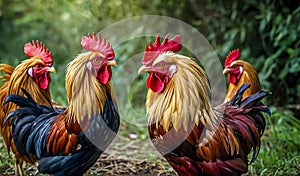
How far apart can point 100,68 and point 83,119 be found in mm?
378

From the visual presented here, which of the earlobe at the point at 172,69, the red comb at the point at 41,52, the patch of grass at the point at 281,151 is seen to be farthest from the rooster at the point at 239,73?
the red comb at the point at 41,52

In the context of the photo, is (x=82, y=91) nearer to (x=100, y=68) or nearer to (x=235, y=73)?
(x=100, y=68)

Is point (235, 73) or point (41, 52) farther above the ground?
point (41, 52)

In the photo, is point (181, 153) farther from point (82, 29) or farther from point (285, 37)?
point (82, 29)

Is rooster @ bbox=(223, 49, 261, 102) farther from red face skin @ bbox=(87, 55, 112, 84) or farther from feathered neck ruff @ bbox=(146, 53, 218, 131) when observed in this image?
red face skin @ bbox=(87, 55, 112, 84)

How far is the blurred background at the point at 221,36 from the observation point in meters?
5.11

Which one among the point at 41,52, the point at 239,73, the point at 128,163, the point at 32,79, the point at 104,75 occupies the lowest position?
the point at 128,163

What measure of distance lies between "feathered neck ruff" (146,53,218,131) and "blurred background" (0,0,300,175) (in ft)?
4.55

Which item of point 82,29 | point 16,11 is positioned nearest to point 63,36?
point 82,29

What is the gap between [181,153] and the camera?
9.89 ft

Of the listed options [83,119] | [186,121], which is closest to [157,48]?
[186,121]

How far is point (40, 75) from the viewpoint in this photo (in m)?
3.48

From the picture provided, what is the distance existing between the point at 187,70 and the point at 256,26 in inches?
154

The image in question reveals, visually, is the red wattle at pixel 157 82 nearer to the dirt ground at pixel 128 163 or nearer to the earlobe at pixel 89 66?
the earlobe at pixel 89 66
